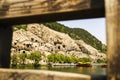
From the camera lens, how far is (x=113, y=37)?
107 inches

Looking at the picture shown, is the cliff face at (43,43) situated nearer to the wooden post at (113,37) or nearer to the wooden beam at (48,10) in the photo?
the wooden beam at (48,10)

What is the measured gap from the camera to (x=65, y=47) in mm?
130500

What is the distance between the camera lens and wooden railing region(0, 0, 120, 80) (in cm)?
271

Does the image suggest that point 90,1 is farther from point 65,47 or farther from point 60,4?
point 65,47

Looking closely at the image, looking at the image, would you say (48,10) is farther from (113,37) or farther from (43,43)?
(43,43)

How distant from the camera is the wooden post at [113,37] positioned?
2665 mm

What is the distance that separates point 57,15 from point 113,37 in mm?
997

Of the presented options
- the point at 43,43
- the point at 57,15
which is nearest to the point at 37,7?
the point at 57,15

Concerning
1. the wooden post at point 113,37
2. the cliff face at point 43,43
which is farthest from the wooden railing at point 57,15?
the cliff face at point 43,43

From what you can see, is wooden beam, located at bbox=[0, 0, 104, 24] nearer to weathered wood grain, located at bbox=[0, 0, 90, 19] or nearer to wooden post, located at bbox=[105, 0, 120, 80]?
weathered wood grain, located at bbox=[0, 0, 90, 19]

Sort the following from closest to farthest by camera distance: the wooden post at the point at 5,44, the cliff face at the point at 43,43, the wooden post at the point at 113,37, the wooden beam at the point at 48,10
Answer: the wooden post at the point at 113,37 → the wooden beam at the point at 48,10 → the wooden post at the point at 5,44 → the cliff face at the point at 43,43

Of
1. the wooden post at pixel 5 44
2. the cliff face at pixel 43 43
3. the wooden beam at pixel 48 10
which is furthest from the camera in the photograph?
the cliff face at pixel 43 43

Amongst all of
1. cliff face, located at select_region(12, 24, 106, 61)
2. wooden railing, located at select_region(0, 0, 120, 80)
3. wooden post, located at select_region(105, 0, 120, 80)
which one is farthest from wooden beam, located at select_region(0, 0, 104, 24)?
cliff face, located at select_region(12, 24, 106, 61)

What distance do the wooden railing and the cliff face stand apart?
3557 inches
